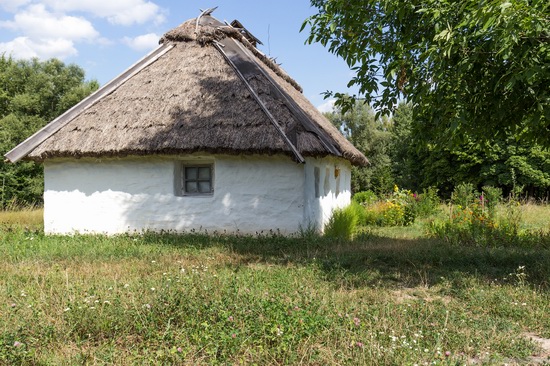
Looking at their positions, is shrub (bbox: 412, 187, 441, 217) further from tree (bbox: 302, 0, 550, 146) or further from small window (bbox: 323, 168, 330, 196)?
tree (bbox: 302, 0, 550, 146)

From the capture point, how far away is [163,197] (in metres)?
10.0

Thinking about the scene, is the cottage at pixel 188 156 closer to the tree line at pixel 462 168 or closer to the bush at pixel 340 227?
the bush at pixel 340 227

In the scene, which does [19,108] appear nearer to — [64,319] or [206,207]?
[206,207]

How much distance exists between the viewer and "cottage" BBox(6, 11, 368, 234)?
31.0 feet

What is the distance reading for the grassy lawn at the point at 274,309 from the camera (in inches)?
134

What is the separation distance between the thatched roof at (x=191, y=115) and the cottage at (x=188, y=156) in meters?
0.03

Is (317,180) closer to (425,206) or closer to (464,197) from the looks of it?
(464,197)

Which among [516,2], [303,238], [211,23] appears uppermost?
[211,23]

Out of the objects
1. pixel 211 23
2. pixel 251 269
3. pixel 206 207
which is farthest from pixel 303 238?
pixel 211 23

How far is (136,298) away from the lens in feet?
14.2

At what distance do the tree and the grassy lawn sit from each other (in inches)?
77.0

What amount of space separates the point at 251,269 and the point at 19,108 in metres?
24.9

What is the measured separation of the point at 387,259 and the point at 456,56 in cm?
325

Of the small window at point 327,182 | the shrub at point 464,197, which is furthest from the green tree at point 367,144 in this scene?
the small window at point 327,182
